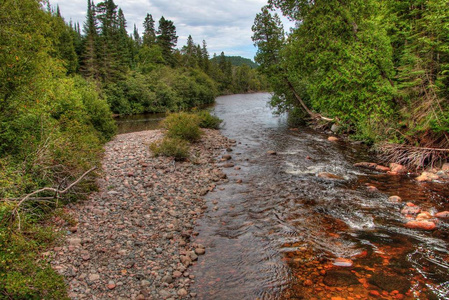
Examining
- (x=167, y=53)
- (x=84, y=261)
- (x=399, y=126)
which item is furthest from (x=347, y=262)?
(x=167, y=53)

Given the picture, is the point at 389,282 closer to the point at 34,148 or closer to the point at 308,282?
the point at 308,282

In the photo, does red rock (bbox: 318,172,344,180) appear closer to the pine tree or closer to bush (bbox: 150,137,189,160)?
bush (bbox: 150,137,189,160)

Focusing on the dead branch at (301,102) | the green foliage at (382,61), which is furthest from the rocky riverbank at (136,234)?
the dead branch at (301,102)

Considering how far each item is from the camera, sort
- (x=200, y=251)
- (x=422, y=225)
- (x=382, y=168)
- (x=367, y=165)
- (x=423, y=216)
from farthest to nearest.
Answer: (x=367, y=165) < (x=382, y=168) < (x=423, y=216) < (x=422, y=225) < (x=200, y=251)

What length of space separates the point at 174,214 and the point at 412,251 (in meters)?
6.70

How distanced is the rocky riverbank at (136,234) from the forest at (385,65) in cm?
923

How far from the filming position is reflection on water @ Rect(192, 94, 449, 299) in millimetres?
5676

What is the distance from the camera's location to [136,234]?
23.8ft

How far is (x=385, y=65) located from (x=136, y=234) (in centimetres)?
1442

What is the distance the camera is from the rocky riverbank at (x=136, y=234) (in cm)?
545

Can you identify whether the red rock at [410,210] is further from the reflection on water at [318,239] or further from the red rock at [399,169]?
the red rock at [399,169]

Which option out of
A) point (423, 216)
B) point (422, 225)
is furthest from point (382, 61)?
point (422, 225)

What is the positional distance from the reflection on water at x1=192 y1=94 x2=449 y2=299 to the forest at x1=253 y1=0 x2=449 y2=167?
310 cm

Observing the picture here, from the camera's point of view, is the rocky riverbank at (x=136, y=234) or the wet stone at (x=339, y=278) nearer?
the rocky riverbank at (x=136, y=234)
